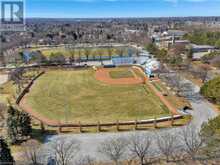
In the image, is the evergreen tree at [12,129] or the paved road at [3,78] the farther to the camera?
the paved road at [3,78]

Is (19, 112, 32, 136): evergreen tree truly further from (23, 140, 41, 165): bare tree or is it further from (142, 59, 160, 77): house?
(142, 59, 160, 77): house

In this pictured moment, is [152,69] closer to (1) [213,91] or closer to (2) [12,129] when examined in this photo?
(1) [213,91]

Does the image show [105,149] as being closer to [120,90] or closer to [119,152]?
[119,152]

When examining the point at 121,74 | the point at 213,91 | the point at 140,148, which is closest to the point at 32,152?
the point at 140,148

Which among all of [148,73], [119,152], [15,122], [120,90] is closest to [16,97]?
[15,122]

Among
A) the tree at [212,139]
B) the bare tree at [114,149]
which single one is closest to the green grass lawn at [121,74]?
the bare tree at [114,149]

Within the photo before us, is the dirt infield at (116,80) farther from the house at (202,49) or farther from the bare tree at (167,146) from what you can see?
the house at (202,49)

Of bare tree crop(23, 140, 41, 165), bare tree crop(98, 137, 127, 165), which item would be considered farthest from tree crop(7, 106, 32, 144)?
bare tree crop(98, 137, 127, 165)
